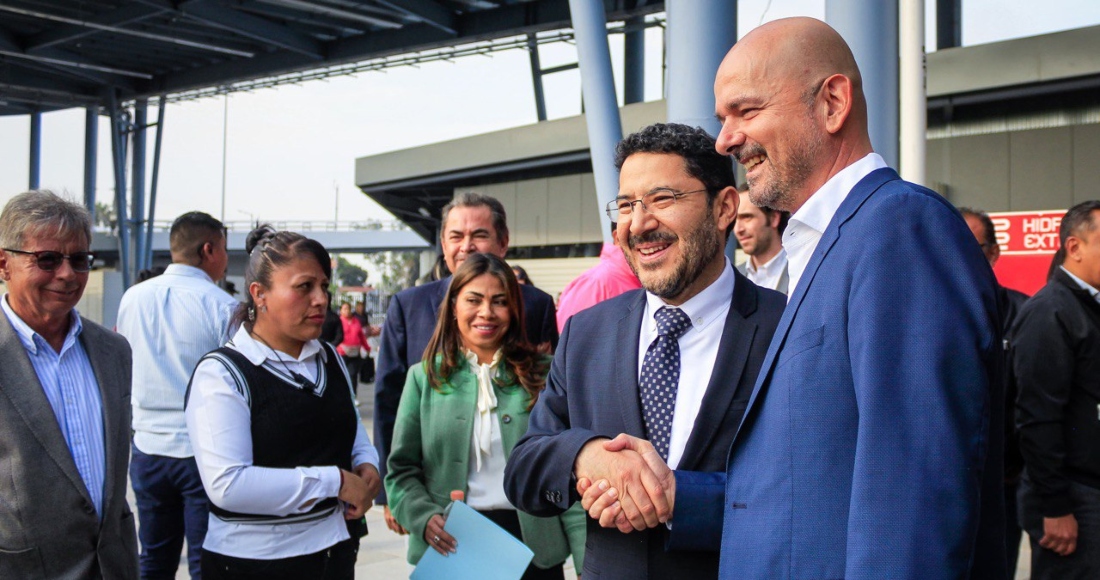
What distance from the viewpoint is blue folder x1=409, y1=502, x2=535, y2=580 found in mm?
2885

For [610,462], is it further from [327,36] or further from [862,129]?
[327,36]

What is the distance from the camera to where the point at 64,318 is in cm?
286

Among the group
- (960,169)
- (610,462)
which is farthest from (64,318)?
(960,169)

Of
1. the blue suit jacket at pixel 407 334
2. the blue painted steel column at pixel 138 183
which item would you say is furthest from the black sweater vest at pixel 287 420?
the blue painted steel column at pixel 138 183

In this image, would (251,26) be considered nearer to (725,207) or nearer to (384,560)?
(384,560)

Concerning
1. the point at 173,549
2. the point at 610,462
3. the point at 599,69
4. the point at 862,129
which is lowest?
the point at 173,549

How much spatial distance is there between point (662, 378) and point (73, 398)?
1.78 m

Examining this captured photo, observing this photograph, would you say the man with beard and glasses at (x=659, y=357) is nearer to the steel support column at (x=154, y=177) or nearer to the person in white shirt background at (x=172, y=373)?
the person in white shirt background at (x=172, y=373)

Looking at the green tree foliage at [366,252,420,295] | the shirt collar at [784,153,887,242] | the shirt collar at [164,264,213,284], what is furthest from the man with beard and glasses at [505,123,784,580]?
the green tree foliage at [366,252,420,295]

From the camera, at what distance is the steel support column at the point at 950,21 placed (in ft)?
52.0

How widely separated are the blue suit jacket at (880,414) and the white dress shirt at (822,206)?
0.05 m

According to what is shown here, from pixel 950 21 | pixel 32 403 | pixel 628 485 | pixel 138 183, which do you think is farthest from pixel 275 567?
pixel 138 183

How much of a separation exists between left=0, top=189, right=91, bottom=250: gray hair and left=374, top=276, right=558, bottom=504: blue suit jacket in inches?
A: 59.4

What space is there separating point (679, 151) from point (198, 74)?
88.4 feet
